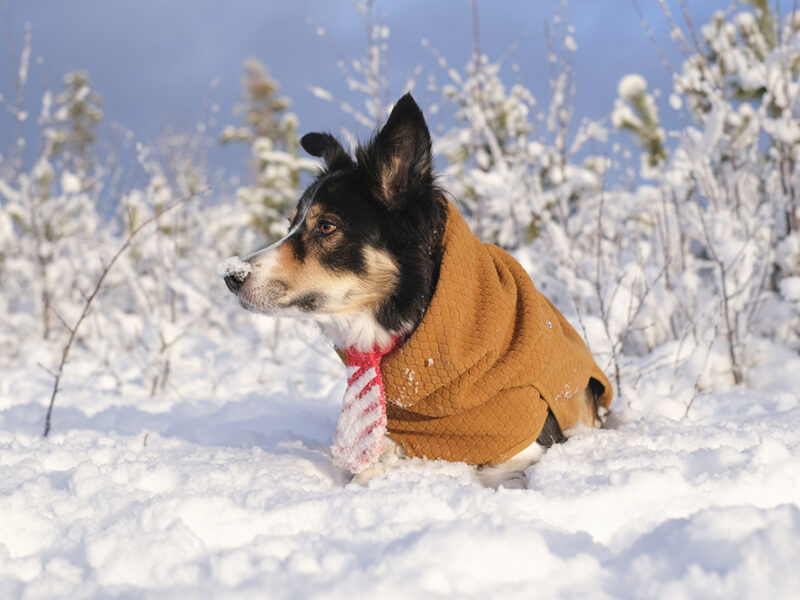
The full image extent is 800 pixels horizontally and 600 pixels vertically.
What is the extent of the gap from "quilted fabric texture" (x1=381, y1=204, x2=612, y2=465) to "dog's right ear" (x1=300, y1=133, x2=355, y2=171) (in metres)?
0.72

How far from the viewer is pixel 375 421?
2.25m

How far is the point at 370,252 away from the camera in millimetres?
2283

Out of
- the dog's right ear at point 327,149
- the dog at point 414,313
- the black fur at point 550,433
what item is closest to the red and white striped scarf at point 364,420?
the dog at point 414,313

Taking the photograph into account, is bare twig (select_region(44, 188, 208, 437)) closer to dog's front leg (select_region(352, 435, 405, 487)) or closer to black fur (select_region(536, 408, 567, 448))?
dog's front leg (select_region(352, 435, 405, 487))

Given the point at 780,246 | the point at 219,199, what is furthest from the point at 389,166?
the point at 219,199

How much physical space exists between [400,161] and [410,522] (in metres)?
1.34

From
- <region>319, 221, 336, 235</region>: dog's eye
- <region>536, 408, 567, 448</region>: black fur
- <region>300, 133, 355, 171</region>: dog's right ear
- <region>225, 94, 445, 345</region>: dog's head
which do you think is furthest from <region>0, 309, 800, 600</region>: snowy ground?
<region>300, 133, 355, 171</region>: dog's right ear

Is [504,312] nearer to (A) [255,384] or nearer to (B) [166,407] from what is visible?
(B) [166,407]

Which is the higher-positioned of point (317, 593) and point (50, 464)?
point (317, 593)

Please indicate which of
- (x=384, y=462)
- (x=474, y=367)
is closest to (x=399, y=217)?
(x=474, y=367)

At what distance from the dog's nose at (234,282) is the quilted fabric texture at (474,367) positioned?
642 millimetres

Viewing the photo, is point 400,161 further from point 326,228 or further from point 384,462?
point 384,462

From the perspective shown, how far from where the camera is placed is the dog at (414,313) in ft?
6.97

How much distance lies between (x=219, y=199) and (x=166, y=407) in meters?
9.63
